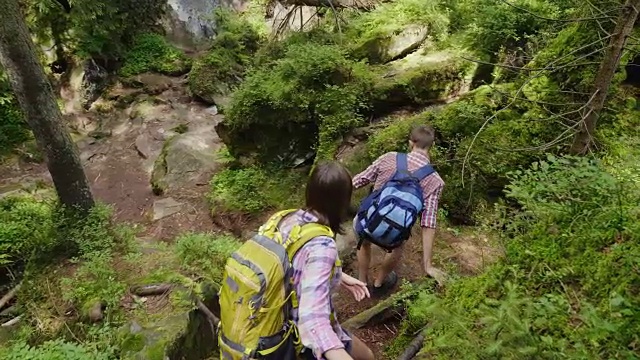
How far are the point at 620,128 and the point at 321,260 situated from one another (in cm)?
490

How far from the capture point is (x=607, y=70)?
12.7 ft

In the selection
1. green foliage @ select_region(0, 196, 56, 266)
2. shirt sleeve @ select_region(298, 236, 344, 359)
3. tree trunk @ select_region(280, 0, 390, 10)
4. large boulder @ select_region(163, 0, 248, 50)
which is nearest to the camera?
shirt sleeve @ select_region(298, 236, 344, 359)

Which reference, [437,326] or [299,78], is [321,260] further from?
[299,78]

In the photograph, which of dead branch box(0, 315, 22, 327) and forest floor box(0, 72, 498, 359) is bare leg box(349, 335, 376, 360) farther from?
dead branch box(0, 315, 22, 327)

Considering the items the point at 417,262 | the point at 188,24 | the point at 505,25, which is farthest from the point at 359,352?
the point at 188,24

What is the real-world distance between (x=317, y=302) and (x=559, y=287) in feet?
4.49

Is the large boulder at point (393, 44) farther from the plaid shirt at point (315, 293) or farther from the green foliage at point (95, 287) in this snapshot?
the plaid shirt at point (315, 293)

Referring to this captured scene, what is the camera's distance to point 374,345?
4473 mm

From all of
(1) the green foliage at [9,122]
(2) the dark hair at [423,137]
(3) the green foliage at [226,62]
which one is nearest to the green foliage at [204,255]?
(2) the dark hair at [423,137]

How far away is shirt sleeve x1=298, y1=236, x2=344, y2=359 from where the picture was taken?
2193mm

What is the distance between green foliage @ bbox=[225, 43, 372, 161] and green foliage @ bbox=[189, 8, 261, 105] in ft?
21.4

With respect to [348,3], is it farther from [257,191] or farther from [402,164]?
[402,164]

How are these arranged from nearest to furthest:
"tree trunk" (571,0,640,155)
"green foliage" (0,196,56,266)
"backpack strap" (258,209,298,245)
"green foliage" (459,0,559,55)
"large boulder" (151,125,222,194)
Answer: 1. "backpack strap" (258,209,298,245)
2. "tree trunk" (571,0,640,155)
3. "green foliage" (0,196,56,266)
4. "green foliage" (459,0,559,55)
5. "large boulder" (151,125,222,194)

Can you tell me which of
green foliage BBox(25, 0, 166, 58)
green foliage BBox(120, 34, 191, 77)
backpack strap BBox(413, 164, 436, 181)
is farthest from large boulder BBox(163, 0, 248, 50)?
backpack strap BBox(413, 164, 436, 181)
